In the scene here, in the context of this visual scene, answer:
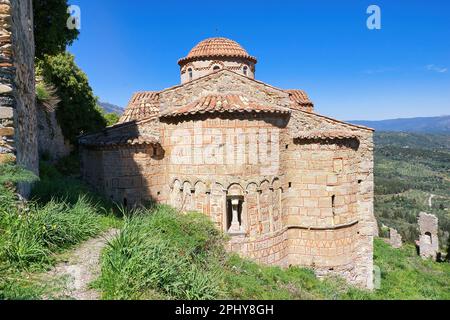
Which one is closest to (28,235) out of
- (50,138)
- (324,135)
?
(324,135)

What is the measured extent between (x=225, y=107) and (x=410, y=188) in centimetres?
7787

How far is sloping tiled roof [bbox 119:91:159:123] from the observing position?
12781mm

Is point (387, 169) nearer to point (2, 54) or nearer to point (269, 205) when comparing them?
point (269, 205)

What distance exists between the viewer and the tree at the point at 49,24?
40.6ft

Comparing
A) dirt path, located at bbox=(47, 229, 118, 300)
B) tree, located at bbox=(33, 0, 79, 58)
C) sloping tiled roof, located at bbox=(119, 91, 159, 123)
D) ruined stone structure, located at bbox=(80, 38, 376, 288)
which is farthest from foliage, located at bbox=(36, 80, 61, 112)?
dirt path, located at bbox=(47, 229, 118, 300)

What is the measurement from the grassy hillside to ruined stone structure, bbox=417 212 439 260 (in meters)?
10.4

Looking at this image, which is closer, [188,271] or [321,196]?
[188,271]

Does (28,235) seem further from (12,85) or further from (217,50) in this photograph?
(217,50)

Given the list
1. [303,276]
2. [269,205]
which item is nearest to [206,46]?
[269,205]

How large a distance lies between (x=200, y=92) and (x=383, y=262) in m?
12.3

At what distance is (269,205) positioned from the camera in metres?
10.1

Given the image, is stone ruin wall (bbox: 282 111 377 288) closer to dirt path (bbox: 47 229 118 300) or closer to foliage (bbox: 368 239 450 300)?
foliage (bbox: 368 239 450 300)

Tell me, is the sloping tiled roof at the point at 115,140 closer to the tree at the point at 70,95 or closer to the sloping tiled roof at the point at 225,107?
the sloping tiled roof at the point at 225,107

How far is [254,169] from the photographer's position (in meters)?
9.77
